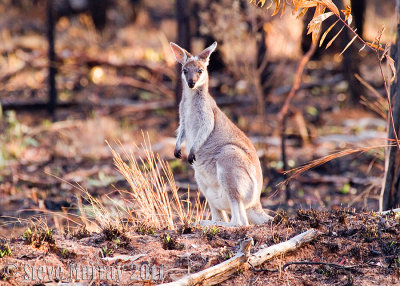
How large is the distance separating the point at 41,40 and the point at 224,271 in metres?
15.2

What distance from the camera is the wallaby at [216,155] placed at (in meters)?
5.48

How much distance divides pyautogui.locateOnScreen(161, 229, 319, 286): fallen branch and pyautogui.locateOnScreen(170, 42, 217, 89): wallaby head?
2.18 meters

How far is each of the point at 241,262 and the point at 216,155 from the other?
1.89 m

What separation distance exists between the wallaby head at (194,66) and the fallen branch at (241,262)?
218 cm

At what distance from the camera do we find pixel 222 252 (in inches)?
166

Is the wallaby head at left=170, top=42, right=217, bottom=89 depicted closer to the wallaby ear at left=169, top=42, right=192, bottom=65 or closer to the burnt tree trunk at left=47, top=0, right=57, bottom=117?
the wallaby ear at left=169, top=42, right=192, bottom=65

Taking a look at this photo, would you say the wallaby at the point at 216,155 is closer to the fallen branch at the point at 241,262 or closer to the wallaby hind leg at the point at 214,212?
the wallaby hind leg at the point at 214,212

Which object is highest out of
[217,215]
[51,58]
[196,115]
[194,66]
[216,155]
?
[194,66]

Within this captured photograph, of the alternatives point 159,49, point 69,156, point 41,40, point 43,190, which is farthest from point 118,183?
point 41,40

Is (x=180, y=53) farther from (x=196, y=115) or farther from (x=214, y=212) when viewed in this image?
(x=214, y=212)

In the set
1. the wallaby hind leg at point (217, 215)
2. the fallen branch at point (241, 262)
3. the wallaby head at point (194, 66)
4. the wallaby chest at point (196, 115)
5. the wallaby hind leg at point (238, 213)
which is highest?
the wallaby head at point (194, 66)

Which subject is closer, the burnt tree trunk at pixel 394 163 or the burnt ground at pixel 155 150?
the burnt ground at pixel 155 150

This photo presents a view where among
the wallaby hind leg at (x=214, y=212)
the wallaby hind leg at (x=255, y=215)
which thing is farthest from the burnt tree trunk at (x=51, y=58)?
the wallaby hind leg at (x=255, y=215)

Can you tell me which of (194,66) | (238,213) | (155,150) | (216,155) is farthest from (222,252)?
(155,150)
